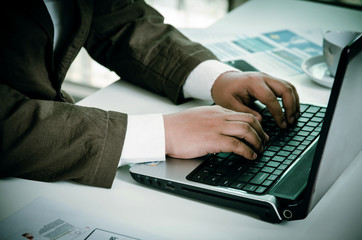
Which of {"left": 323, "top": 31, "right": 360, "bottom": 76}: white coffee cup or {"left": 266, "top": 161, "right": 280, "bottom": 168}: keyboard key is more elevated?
{"left": 323, "top": 31, "right": 360, "bottom": 76}: white coffee cup


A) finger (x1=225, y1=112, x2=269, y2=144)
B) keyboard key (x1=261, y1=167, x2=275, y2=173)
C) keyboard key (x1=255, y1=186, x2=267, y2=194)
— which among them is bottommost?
keyboard key (x1=261, y1=167, x2=275, y2=173)

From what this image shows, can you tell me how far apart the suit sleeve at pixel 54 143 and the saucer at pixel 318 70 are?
1.87ft

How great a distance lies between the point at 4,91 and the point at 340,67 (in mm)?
520

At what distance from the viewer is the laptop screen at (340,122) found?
521 mm

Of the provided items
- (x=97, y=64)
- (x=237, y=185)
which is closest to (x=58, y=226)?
(x=237, y=185)

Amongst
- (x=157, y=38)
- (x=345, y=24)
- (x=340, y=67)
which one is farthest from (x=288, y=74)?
(x=340, y=67)

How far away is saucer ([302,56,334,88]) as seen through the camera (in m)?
1.07

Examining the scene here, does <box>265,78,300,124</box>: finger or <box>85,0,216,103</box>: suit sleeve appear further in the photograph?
<box>85,0,216,103</box>: suit sleeve

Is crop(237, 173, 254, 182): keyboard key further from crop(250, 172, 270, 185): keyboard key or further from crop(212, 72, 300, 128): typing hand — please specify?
crop(212, 72, 300, 128): typing hand

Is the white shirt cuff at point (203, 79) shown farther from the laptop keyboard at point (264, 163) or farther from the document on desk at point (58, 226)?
the document on desk at point (58, 226)

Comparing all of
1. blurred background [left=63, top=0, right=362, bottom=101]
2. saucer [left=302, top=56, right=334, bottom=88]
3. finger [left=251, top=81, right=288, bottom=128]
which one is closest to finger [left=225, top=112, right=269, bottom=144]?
finger [left=251, top=81, right=288, bottom=128]

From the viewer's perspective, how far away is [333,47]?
106cm

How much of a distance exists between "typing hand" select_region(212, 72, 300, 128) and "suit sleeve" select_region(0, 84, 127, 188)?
0.97 feet

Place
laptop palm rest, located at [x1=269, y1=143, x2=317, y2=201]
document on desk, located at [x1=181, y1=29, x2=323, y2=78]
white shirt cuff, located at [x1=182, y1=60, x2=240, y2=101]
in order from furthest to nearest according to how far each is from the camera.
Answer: document on desk, located at [x1=181, y1=29, x2=323, y2=78] < white shirt cuff, located at [x1=182, y1=60, x2=240, y2=101] < laptop palm rest, located at [x1=269, y1=143, x2=317, y2=201]
